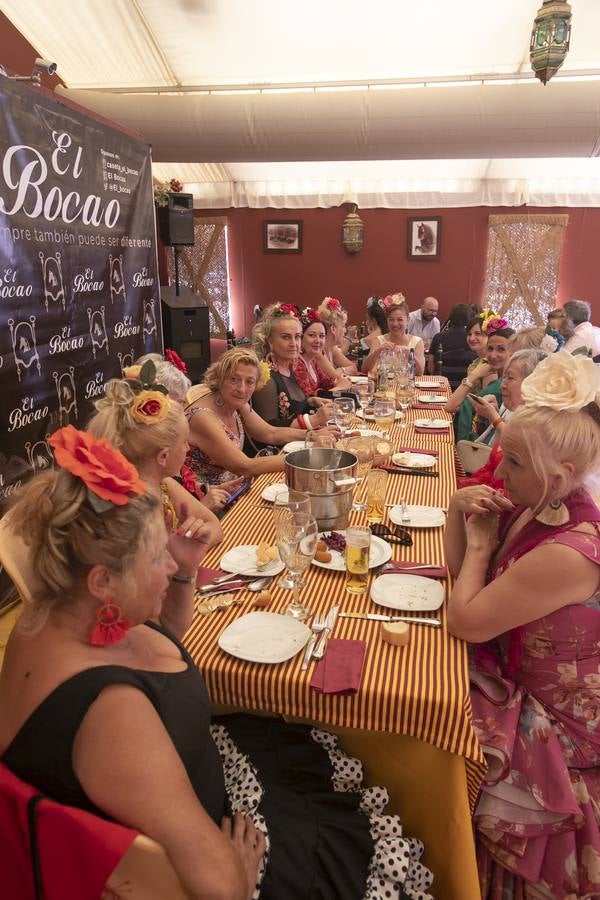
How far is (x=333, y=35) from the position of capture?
589 centimetres

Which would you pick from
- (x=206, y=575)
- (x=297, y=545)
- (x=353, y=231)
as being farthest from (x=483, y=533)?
(x=353, y=231)

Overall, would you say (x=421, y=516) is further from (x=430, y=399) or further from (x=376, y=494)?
(x=430, y=399)

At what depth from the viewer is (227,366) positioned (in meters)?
3.07

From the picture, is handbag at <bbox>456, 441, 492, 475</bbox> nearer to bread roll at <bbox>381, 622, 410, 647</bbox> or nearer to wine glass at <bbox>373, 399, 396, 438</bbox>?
wine glass at <bbox>373, 399, 396, 438</bbox>

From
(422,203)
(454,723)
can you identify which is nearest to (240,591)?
(454,723)

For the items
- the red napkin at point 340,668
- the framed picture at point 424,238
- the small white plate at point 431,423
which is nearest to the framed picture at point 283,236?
the framed picture at point 424,238

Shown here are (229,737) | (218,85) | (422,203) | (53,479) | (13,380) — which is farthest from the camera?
(422,203)

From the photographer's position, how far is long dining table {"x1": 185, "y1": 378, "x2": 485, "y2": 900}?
1.29 metres

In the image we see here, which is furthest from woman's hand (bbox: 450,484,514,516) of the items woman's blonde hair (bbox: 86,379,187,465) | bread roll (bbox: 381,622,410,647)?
woman's blonde hair (bbox: 86,379,187,465)

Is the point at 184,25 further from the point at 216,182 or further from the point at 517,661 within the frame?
the point at 517,661

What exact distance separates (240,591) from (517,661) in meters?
0.79

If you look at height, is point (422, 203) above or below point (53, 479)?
above

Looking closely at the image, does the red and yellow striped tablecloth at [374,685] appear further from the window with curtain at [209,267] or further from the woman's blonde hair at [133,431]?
the window with curtain at [209,267]

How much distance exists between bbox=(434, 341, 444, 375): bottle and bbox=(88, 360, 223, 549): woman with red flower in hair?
5.96 m
